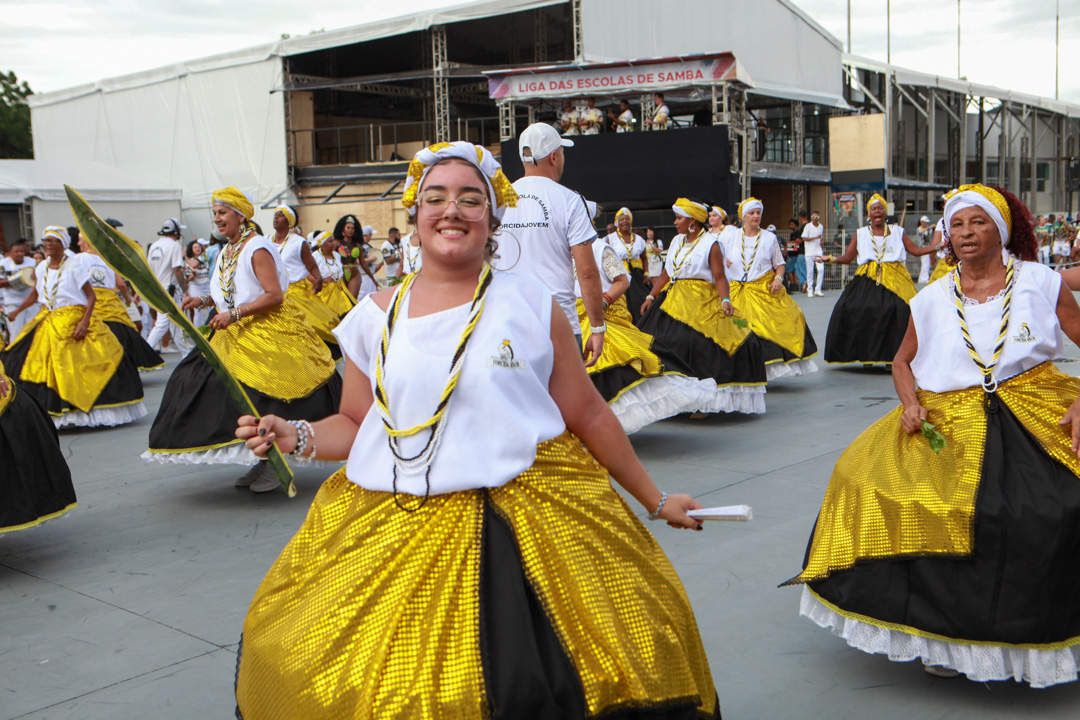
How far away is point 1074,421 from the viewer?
3.27 m

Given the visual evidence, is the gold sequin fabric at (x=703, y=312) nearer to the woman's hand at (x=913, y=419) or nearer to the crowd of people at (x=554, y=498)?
the crowd of people at (x=554, y=498)

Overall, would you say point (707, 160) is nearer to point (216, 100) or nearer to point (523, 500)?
point (216, 100)

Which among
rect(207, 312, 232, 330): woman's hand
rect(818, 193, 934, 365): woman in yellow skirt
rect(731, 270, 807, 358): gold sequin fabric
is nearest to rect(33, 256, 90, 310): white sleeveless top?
rect(207, 312, 232, 330): woman's hand

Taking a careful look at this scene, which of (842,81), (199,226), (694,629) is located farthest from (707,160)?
(694,629)

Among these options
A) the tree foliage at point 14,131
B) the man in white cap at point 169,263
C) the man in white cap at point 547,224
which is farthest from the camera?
the tree foliage at point 14,131

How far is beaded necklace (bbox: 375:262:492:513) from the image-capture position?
2.23 meters

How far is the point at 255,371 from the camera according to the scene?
20.5ft

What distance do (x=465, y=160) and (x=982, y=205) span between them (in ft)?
7.11

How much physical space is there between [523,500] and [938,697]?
1.90 m

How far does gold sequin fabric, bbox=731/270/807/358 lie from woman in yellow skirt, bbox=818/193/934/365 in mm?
879

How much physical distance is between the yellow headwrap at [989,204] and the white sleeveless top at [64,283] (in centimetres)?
769

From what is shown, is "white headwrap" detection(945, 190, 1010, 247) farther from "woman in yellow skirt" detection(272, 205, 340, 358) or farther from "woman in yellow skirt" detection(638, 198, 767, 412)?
"woman in yellow skirt" detection(272, 205, 340, 358)

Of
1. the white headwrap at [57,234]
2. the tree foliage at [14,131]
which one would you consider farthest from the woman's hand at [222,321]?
the tree foliage at [14,131]

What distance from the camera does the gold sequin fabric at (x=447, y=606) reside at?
2020mm
